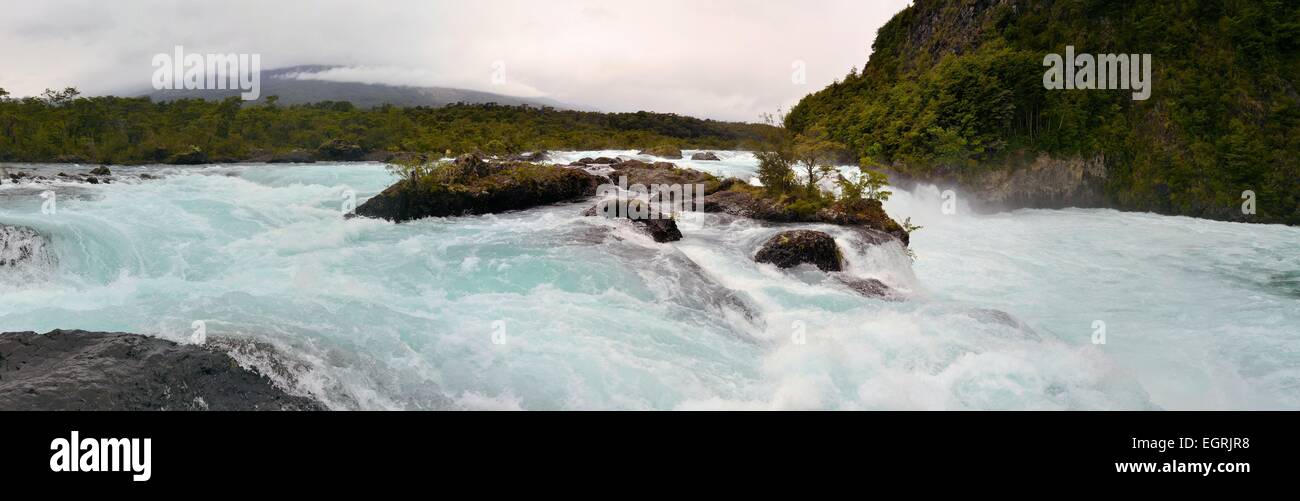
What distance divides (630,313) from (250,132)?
A: 165 ft

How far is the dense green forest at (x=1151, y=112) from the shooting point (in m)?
23.8

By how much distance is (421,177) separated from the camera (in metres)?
15.9

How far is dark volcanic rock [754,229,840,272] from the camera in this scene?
12094 millimetres

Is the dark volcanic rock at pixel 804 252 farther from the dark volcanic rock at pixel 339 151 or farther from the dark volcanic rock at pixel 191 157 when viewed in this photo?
the dark volcanic rock at pixel 339 151

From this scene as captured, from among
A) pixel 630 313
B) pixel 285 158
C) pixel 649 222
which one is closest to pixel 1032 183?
pixel 649 222

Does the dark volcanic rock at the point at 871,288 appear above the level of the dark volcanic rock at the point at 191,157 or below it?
below

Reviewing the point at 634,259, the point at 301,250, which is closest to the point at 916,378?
the point at 634,259

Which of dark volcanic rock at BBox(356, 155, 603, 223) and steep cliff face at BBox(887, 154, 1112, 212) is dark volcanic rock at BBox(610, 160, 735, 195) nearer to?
dark volcanic rock at BBox(356, 155, 603, 223)

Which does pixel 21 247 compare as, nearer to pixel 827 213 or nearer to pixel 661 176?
pixel 827 213

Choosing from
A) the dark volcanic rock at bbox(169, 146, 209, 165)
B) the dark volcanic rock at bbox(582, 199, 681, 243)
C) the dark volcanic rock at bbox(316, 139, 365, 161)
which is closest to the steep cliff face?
the dark volcanic rock at bbox(582, 199, 681, 243)

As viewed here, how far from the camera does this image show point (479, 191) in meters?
16.5

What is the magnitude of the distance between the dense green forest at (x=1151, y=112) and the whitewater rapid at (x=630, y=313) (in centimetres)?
990

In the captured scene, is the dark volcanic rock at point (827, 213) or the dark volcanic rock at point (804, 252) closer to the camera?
the dark volcanic rock at point (804, 252)

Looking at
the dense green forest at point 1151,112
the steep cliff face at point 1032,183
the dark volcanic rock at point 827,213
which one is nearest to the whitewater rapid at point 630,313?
the dark volcanic rock at point 827,213
